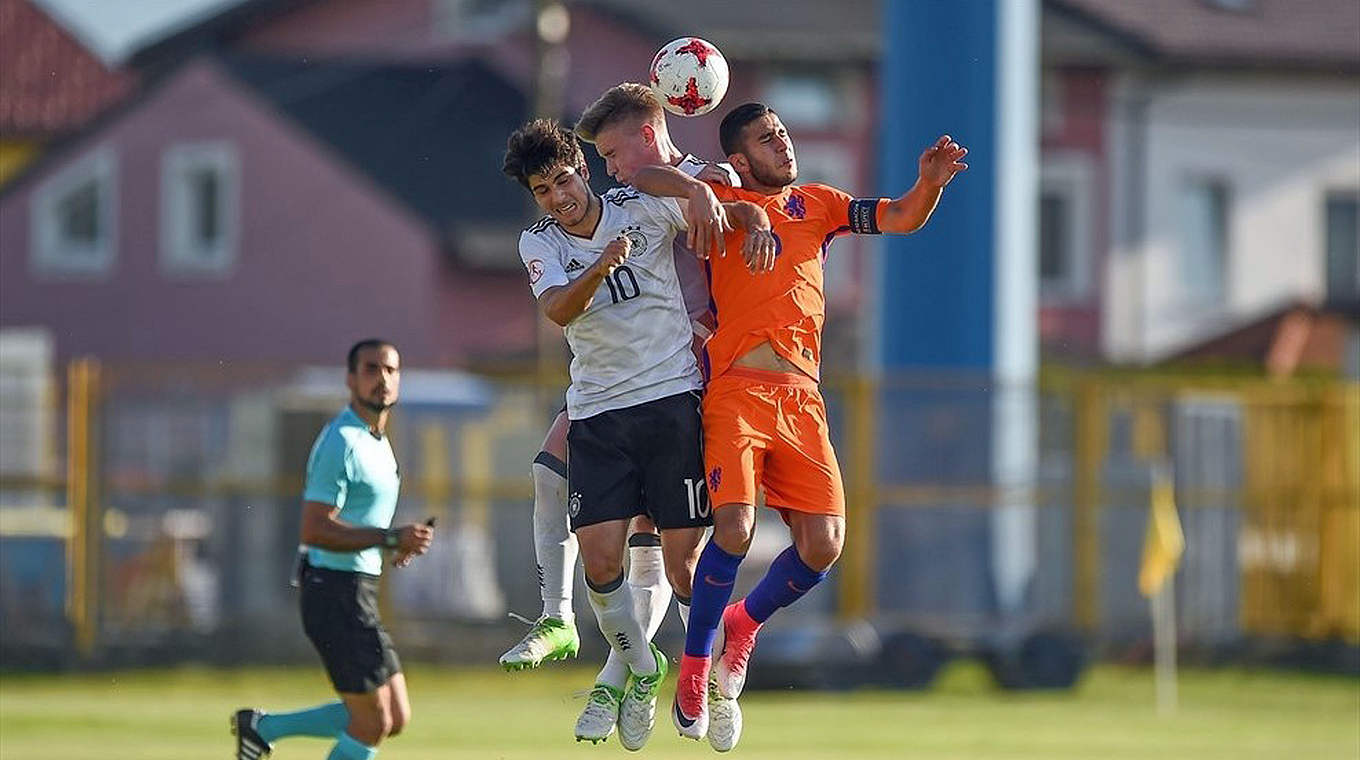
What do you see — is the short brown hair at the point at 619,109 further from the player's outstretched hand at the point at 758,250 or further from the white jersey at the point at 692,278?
the player's outstretched hand at the point at 758,250

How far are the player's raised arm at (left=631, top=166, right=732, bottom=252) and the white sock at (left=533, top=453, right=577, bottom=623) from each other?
141 centimetres

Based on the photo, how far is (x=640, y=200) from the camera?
1115 cm

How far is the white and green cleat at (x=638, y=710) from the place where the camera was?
11.4m

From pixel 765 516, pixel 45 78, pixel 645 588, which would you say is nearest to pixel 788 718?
pixel 765 516

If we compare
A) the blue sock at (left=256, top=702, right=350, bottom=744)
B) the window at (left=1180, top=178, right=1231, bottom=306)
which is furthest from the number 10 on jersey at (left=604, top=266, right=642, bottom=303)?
the window at (left=1180, top=178, right=1231, bottom=306)

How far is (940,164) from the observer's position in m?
11.0

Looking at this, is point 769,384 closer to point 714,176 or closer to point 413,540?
point 714,176

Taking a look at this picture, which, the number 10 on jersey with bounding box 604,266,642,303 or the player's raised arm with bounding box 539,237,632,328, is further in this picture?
the number 10 on jersey with bounding box 604,266,642,303

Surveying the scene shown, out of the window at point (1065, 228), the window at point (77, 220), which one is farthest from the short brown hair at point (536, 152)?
the window at point (1065, 228)

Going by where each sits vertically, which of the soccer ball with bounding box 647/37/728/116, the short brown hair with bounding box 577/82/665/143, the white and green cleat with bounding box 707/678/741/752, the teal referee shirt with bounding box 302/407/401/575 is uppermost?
the soccer ball with bounding box 647/37/728/116

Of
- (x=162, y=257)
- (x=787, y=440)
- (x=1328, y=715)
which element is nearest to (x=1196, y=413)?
(x=1328, y=715)

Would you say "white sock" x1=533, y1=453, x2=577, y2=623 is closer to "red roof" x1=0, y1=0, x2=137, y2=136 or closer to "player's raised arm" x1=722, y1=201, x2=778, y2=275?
"player's raised arm" x1=722, y1=201, x2=778, y2=275

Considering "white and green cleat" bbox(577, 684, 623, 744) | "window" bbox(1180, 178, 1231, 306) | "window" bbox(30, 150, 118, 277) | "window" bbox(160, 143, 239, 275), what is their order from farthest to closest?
"window" bbox(1180, 178, 1231, 306)
"window" bbox(30, 150, 118, 277)
"window" bbox(160, 143, 239, 275)
"white and green cleat" bbox(577, 684, 623, 744)

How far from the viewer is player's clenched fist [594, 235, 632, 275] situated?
1056 centimetres
